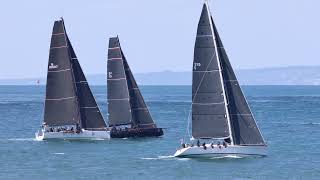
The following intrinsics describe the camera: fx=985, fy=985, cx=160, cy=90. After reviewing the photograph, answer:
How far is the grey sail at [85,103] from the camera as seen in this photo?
103 meters

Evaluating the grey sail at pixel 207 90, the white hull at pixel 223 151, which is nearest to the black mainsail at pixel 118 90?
the white hull at pixel 223 151

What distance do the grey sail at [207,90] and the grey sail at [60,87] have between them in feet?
88.6

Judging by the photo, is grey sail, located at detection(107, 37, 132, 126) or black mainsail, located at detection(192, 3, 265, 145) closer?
black mainsail, located at detection(192, 3, 265, 145)

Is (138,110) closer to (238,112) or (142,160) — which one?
(142,160)

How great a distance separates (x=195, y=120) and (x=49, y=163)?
42.7 ft

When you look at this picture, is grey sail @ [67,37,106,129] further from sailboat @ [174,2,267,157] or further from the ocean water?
sailboat @ [174,2,267,157]

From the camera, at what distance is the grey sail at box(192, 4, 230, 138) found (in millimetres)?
76625

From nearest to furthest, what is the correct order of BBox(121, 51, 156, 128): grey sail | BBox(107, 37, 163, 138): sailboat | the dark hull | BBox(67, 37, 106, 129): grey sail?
1. BBox(67, 37, 106, 129): grey sail
2. the dark hull
3. BBox(107, 37, 163, 138): sailboat
4. BBox(121, 51, 156, 128): grey sail

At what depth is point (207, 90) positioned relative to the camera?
77750 mm

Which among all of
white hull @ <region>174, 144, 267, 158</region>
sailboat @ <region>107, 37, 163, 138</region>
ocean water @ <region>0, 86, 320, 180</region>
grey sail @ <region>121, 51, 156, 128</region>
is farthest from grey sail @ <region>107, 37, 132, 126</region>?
white hull @ <region>174, 144, 267, 158</region>

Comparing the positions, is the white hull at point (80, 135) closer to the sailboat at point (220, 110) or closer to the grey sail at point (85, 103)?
the grey sail at point (85, 103)

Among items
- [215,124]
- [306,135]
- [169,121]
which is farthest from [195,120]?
[169,121]

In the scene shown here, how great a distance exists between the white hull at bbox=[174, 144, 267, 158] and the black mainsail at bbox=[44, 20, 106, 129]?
25.4m

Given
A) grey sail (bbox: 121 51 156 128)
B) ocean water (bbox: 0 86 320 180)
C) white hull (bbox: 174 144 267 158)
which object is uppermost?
grey sail (bbox: 121 51 156 128)
